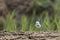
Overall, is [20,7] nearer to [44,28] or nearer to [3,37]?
[44,28]

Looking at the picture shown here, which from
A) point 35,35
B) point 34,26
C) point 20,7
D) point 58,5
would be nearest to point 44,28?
point 34,26

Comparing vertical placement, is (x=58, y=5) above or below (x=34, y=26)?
above

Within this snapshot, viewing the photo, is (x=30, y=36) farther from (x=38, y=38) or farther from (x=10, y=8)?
(x=10, y=8)

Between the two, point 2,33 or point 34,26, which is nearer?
point 2,33

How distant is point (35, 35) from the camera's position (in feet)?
6.05

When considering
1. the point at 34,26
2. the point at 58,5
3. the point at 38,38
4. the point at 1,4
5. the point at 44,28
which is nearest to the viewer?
the point at 38,38

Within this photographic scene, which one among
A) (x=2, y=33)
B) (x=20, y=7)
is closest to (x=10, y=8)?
(x=20, y=7)

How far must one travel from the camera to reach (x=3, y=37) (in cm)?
183

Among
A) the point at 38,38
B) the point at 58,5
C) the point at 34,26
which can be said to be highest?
the point at 58,5

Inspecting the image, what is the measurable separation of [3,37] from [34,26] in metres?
0.76

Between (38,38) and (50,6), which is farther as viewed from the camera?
(50,6)

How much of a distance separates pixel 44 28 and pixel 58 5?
2492 mm

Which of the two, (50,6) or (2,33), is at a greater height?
(50,6)

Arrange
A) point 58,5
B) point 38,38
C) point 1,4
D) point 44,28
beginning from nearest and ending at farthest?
point 38,38, point 44,28, point 58,5, point 1,4
